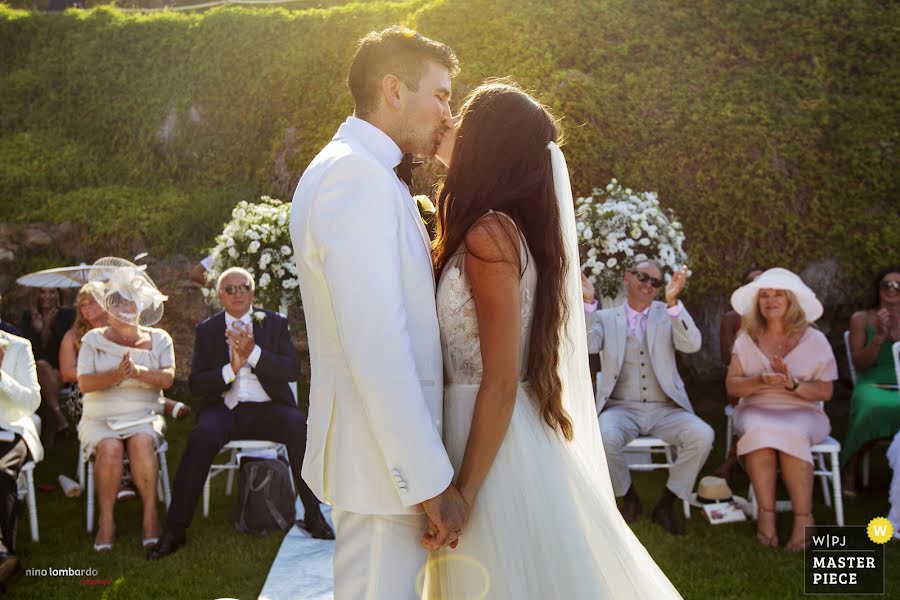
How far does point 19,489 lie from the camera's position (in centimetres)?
614

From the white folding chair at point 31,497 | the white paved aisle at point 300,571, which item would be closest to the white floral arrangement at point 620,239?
the white paved aisle at point 300,571

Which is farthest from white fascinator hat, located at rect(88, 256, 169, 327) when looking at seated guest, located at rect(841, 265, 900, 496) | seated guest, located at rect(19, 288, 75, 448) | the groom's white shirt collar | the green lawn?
seated guest, located at rect(841, 265, 900, 496)

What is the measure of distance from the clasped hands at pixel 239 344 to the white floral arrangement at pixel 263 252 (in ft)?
1.97

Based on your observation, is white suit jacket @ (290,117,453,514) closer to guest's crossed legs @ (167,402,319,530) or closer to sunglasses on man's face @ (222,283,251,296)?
guest's crossed legs @ (167,402,319,530)

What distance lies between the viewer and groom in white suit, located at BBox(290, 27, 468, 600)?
88.2 inches

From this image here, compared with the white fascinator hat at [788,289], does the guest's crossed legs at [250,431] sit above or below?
below

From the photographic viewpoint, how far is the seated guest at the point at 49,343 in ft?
27.4

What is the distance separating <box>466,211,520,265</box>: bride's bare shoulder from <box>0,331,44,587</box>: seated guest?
392 cm

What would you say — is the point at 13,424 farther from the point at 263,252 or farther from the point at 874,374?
the point at 874,374

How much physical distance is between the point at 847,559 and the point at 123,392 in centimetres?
482

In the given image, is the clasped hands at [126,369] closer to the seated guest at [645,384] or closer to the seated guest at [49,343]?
the seated guest at [49,343]

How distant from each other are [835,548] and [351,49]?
8.14 metres

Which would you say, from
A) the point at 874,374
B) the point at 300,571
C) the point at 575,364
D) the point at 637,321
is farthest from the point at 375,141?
the point at 874,374

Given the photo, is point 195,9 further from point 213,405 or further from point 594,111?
point 213,405
